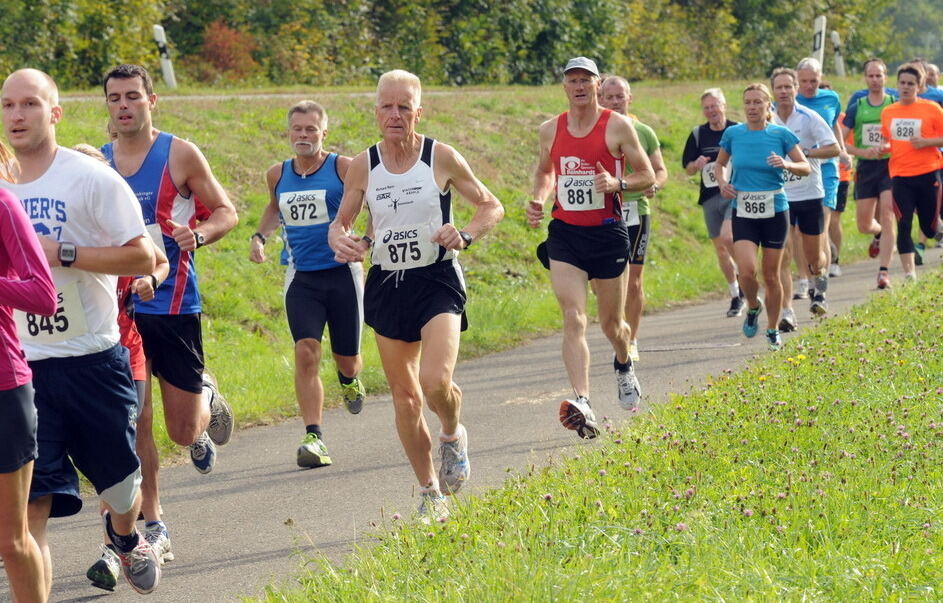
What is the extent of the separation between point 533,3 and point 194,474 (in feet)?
85.5

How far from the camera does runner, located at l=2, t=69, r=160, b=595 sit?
17.9ft

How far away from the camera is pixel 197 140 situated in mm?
17922

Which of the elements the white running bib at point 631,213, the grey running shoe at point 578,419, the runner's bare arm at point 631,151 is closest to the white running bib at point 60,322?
the grey running shoe at point 578,419

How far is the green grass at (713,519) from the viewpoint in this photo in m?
4.96

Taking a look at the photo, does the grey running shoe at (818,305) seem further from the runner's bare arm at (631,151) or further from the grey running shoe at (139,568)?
the grey running shoe at (139,568)

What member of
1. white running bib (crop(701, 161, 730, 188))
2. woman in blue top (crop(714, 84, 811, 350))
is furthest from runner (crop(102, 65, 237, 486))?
white running bib (crop(701, 161, 730, 188))

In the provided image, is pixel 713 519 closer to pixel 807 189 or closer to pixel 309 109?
pixel 309 109

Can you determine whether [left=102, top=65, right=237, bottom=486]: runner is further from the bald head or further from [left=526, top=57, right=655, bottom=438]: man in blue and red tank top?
[left=526, top=57, right=655, bottom=438]: man in blue and red tank top

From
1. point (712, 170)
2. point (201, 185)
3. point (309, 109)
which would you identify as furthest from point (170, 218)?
point (712, 170)

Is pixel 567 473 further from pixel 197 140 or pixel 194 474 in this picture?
pixel 197 140

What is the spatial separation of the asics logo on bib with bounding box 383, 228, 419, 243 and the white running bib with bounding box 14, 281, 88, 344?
1.99 m

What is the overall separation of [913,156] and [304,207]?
7.51 metres

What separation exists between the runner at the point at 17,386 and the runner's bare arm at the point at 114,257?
0.54 m

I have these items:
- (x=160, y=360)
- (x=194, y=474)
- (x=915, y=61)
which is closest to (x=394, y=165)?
(x=160, y=360)
